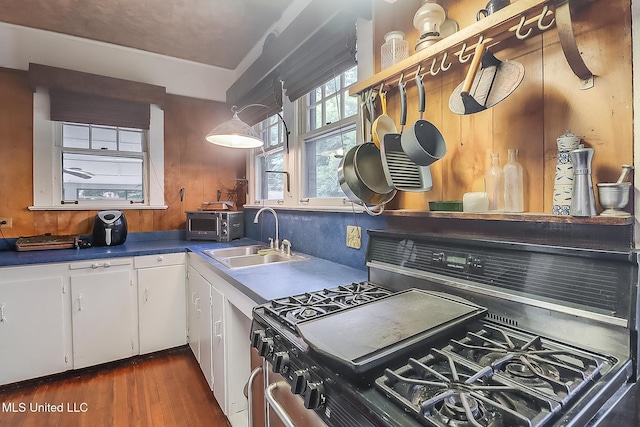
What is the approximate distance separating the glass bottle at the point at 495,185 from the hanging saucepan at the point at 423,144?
0.53ft

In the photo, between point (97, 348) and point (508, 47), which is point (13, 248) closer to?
point (97, 348)

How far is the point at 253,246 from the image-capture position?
2637 millimetres

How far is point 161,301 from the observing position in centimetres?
252

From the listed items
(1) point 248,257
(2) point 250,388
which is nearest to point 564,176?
(2) point 250,388

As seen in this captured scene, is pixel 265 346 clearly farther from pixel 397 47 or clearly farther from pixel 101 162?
pixel 101 162

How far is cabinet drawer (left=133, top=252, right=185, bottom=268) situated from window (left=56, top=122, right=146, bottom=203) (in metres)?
0.86

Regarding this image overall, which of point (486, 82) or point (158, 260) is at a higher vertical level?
point (486, 82)

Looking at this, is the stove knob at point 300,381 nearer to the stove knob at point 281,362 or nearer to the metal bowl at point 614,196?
the stove knob at point 281,362

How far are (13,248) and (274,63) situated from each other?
8.35 ft

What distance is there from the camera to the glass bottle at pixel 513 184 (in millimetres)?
965

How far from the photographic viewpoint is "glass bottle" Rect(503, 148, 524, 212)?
0.96 m

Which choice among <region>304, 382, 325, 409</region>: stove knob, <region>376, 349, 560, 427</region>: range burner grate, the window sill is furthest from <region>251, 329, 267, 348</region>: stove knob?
the window sill

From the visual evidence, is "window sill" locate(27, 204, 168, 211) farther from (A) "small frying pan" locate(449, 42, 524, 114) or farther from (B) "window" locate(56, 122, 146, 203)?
(A) "small frying pan" locate(449, 42, 524, 114)
